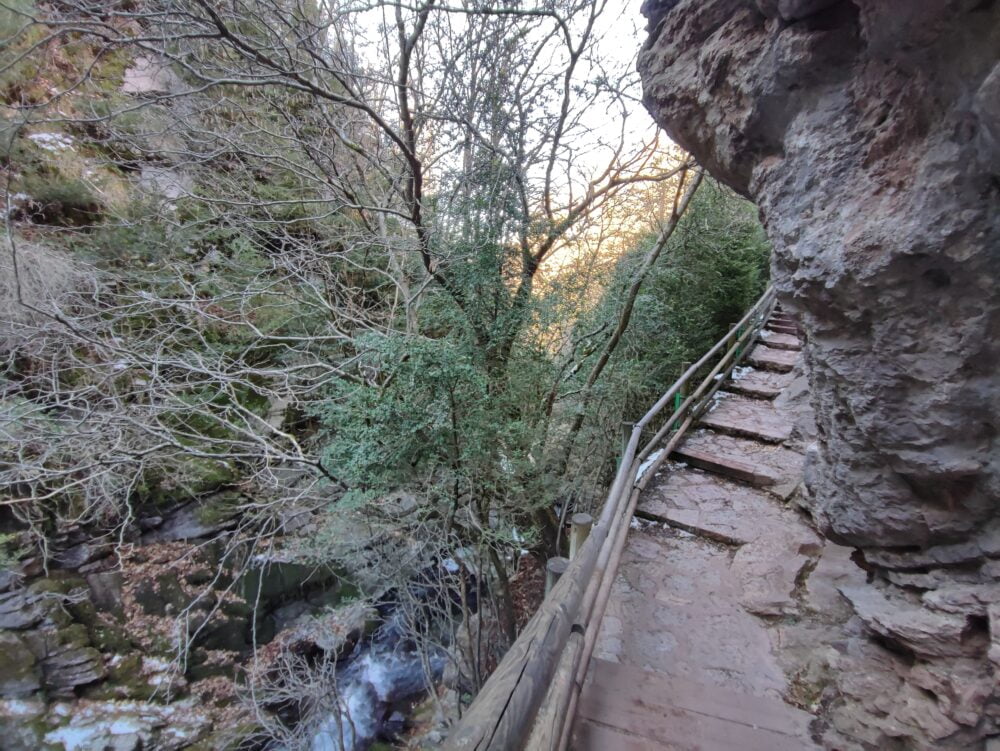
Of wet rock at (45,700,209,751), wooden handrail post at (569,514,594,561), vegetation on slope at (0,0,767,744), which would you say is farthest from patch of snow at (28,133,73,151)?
wooden handrail post at (569,514,594,561)

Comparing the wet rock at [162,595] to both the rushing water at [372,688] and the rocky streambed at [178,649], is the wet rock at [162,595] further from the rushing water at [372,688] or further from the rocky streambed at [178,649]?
the rushing water at [372,688]

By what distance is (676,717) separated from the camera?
1707 millimetres

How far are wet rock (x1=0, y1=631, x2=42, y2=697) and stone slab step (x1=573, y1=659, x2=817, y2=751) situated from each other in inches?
243

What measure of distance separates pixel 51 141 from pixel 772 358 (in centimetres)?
986

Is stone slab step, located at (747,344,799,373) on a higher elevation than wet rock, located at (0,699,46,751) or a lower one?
Result: higher

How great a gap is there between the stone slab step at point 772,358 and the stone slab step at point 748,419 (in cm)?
94

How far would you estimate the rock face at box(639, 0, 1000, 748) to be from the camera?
115 centimetres

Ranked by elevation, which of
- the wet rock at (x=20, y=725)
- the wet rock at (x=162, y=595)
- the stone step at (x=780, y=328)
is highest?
the stone step at (x=780, y=328)

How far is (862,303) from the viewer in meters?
1.44

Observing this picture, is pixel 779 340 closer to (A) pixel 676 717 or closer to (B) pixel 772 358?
(B) pixel 772 358

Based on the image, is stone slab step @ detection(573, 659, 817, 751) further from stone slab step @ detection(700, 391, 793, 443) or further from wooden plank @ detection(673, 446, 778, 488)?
stone slab step @ detection(700, 391, 793, 443)

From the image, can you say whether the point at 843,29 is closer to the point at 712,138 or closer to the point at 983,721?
the point at 712,138

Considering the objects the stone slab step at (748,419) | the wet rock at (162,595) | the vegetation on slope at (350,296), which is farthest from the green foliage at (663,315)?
the wet rock at (162,595)

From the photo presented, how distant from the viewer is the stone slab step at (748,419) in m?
4.05
